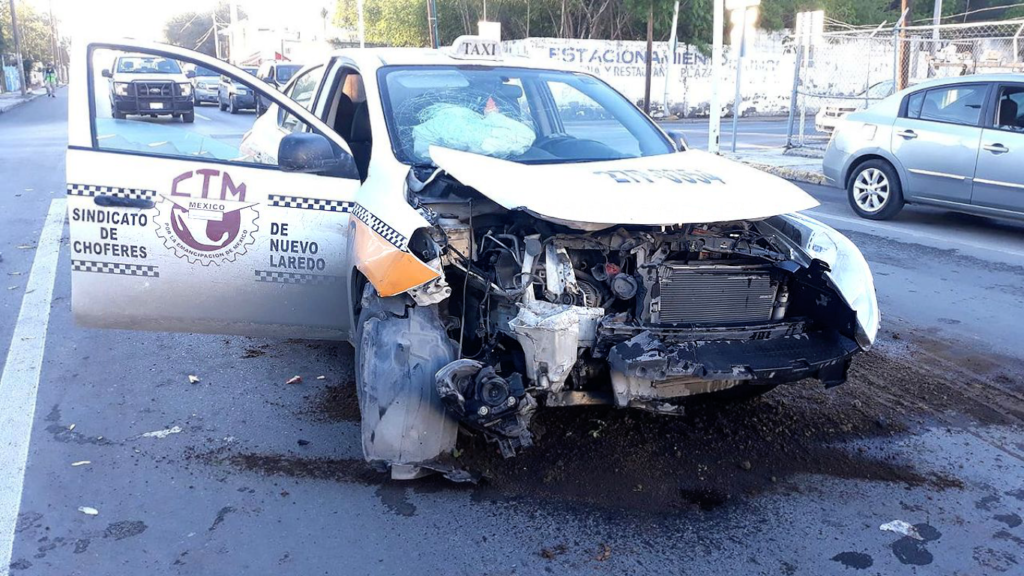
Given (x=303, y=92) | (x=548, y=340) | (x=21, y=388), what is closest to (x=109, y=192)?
(x=21, y=388)

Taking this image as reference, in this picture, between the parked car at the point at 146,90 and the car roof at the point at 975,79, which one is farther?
the car roof at the point at 975,79

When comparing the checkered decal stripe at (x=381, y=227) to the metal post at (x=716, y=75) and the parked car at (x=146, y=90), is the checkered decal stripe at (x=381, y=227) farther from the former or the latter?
the metal post at (x=716, y=75)

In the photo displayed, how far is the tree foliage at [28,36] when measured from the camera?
6097 cm

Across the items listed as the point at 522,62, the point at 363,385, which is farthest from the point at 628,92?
the point at 363,385

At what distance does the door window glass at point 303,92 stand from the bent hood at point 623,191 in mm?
1365

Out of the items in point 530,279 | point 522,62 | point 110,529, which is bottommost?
point 110,529

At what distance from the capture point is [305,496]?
363 cm

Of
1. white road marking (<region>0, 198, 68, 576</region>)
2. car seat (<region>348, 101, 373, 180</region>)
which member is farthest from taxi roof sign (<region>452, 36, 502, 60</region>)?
white road marking (<region>0, 198, 68, 576</region>)

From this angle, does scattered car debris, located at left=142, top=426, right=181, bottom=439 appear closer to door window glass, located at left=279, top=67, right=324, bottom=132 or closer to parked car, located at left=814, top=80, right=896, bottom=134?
door window glass, located at left=279, top=67, right=324, bottom=132

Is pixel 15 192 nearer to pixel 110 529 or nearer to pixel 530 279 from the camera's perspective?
pixel 110 529

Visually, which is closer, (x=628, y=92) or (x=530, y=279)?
(x=530, y=279)

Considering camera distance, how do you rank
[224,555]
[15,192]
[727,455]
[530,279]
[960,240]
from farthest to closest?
[15,192] < [960,240] < [727,455] < [530,279] < [224,555]

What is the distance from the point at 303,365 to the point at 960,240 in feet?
23.3

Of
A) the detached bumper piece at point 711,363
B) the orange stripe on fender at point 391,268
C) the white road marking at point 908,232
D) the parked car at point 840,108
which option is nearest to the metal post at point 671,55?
the parked car at point 840,108
